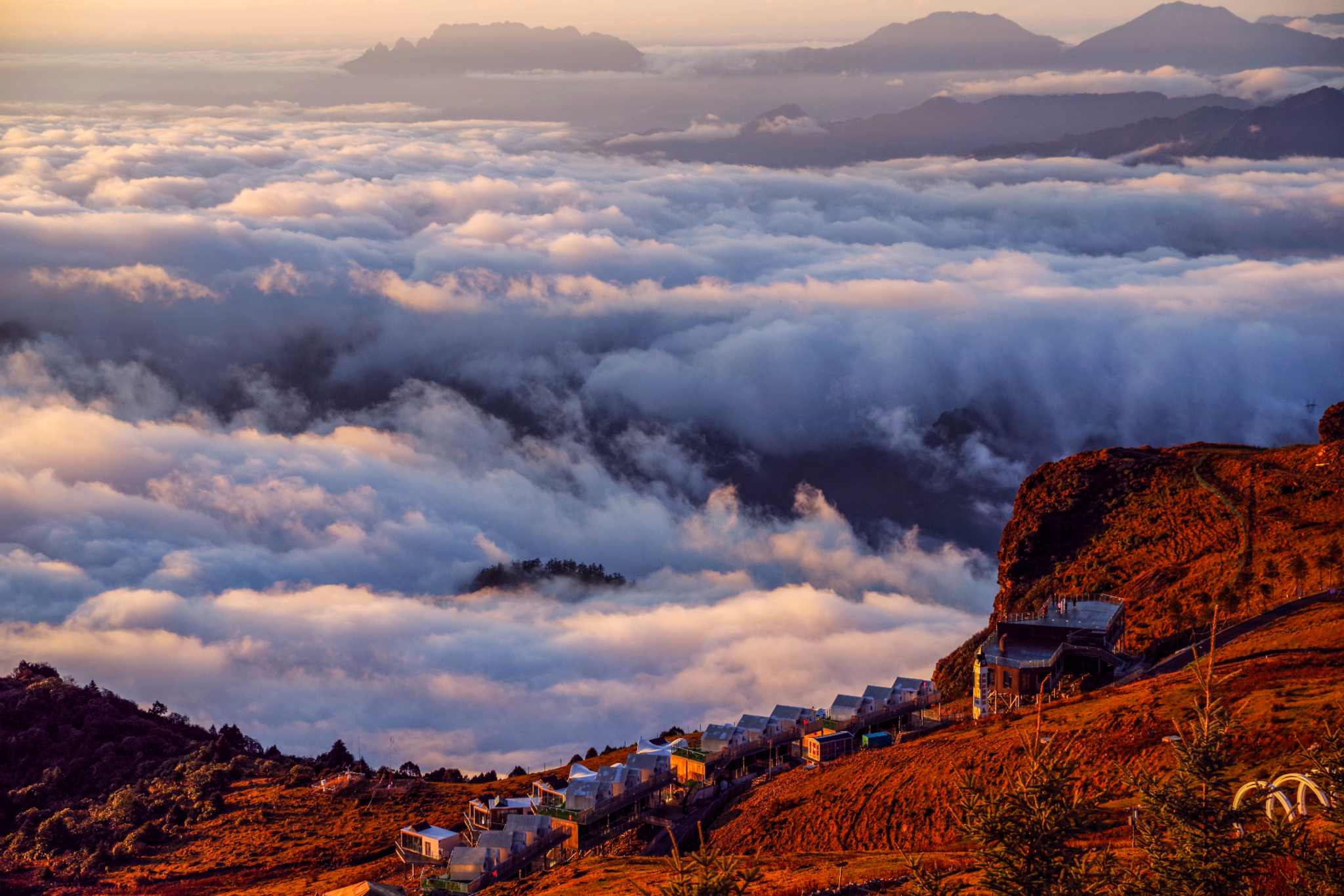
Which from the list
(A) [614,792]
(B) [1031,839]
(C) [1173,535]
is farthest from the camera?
(C) [1173,535]

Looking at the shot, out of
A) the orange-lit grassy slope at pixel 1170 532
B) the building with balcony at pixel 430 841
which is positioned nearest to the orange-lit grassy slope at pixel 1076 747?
the orange-lit grassy slope at pixel 1170 532

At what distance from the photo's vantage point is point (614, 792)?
2168 inches

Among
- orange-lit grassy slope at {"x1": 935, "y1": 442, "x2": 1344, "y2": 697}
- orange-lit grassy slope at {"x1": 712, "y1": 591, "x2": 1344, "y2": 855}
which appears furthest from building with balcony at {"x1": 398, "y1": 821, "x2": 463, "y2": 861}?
orange-lit grassy slope at {"x1": 935, "y1": 442, "x2": 1344, "y2": 697}

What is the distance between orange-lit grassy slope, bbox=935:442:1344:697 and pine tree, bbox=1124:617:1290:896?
4446 centimetres

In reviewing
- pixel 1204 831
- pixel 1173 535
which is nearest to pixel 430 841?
pixel 1204 831

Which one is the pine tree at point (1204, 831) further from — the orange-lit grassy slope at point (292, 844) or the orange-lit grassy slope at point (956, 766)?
the orange-lit grassy slope at point (292, 844)

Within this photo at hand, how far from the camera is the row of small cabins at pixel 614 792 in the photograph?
51.1 m

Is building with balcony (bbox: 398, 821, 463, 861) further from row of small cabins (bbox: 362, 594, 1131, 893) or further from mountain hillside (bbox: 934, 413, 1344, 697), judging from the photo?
mountain hillside (bbox: 934, 413, 1344, 697)

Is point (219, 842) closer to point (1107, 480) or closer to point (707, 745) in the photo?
point (707, 745)

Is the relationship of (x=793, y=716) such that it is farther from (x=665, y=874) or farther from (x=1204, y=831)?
(x=1204, y=831)

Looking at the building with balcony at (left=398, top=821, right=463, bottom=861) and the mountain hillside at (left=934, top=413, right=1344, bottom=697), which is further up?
the mountain hillside at (left=934, top=413, right=1344, bottom=697)

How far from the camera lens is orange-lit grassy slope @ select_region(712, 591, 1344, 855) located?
123 feet

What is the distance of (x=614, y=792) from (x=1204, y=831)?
40.8 metres

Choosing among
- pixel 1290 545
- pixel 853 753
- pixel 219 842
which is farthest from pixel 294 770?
pixel 1290 545
